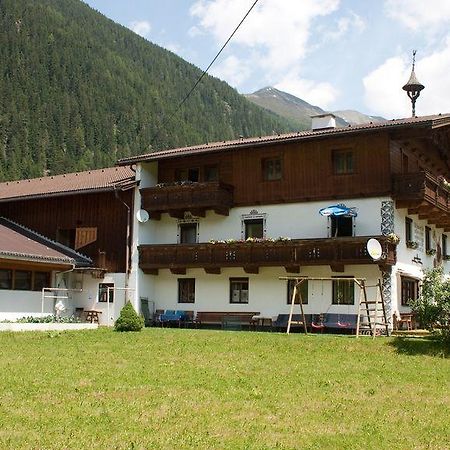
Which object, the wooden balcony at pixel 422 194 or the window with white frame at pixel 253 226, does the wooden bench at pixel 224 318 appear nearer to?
the window with white frame at pixel 253 226

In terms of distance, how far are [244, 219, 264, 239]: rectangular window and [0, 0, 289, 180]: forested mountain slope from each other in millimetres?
68186

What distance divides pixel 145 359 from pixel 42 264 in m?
13.5

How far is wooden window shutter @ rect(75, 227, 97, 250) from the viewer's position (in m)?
30.8

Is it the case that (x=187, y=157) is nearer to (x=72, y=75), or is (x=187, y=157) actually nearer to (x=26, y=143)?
(x=26, y=143)

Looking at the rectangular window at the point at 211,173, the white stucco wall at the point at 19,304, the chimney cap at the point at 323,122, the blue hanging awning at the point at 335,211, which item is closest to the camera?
the blue hanging awning at the point at 335,211

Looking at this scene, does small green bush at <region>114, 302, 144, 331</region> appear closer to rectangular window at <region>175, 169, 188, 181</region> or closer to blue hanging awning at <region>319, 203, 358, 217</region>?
blue hanging awning at <region>319, 203, 358, 217</region>

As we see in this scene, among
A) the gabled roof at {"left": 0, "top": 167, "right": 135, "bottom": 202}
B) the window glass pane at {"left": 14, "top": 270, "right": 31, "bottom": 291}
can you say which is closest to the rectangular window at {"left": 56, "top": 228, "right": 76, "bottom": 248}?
the gabled roof at {"left": 0, "top": 167, "right": 135, "bottom": 202}

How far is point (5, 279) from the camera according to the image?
27.1m

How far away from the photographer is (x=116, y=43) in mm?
150875

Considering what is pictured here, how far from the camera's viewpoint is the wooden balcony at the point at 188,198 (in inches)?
1099

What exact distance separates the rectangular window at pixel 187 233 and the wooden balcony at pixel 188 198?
601 millimetres

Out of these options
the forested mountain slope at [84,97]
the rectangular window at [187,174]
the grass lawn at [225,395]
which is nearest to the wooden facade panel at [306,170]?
the rectangular window at [187,174]

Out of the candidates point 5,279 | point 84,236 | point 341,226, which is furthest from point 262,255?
point 5,279

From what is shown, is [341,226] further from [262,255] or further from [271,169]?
[271,169]
